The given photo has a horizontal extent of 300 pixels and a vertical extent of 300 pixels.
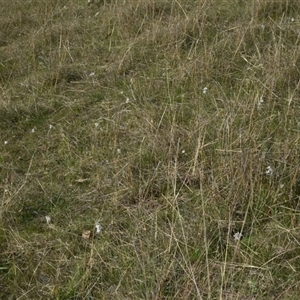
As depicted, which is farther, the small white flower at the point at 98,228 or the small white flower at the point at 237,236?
the small white flower at the point at 98,228

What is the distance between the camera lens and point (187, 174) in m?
3.04

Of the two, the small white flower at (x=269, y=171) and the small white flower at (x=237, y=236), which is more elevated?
the small white flower at (x=269, y=171)

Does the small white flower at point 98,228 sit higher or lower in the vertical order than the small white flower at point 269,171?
lower

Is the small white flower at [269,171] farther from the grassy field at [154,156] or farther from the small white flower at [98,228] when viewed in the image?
the small white flower at [98,228]

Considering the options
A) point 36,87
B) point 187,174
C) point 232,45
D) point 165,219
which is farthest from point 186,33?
point 165,219

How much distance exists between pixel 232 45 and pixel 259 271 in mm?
2495

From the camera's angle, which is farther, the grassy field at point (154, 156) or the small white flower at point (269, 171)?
the small white flower at point (269, 171)

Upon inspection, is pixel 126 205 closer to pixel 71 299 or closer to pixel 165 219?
pixel 165 219

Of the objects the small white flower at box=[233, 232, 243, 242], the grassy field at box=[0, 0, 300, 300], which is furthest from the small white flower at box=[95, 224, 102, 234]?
the small white flower at box=[233, 232, 243, 242]

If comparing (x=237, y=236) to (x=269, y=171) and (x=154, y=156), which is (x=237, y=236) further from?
(x=154, y=156)

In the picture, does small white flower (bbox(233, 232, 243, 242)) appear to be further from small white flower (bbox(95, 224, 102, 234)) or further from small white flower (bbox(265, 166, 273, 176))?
small white flower (bbox(95, 224, 102, 234))

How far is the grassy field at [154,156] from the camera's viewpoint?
252 centimetres

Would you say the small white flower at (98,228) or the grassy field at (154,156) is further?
the small white flower at (98,228)

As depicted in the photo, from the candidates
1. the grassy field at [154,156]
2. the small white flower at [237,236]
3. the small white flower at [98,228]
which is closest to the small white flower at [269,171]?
the grassy field at [154,156]
